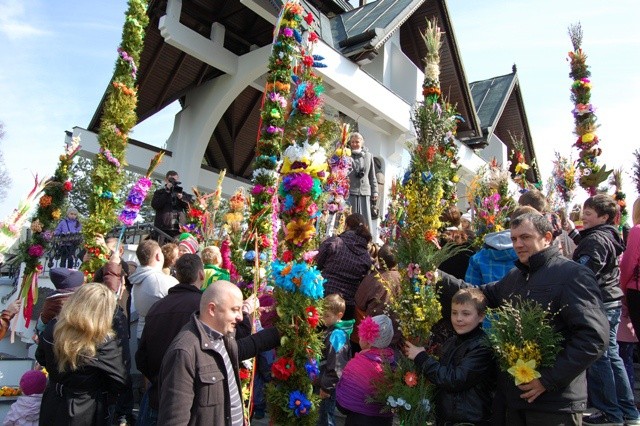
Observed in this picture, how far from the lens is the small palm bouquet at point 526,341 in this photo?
282 cm

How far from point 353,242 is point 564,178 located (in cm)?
375

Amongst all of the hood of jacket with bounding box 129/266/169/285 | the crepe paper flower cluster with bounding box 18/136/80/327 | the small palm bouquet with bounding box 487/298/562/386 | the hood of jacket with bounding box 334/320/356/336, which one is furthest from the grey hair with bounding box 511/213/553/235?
the crepe paper flower cluster with bounding box 18/136/80/327

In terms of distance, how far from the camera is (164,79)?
16.3 metres

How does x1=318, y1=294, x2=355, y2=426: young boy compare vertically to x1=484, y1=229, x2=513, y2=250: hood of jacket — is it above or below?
below

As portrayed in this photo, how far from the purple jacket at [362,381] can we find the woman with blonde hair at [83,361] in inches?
62.7

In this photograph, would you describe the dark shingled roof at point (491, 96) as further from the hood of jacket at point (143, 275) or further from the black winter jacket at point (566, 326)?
the black winter jacket at point (566, 326)

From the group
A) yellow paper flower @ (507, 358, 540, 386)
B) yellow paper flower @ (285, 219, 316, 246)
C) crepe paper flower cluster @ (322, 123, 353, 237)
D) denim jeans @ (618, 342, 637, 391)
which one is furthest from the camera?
crepe paper flower cluster @ (322, 123, 353, 237)

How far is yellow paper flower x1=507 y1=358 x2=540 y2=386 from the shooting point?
2.79 meters

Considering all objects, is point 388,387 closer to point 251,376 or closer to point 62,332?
point 251,376

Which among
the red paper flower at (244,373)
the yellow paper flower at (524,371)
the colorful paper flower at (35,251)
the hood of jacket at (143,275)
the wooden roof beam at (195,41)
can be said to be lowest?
the red paper flower at (244,373)

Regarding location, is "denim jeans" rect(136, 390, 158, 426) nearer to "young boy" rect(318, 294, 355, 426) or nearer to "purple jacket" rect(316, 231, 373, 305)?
"young boy" rect(318, 294, 355, 426)

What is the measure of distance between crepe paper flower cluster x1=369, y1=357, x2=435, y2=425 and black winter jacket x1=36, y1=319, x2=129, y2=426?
1.85m

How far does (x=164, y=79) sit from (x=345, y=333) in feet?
45.2

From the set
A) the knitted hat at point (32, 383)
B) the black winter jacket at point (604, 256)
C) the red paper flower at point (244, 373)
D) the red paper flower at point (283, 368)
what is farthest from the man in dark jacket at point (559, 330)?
the knitted hat at point (32, 383)
